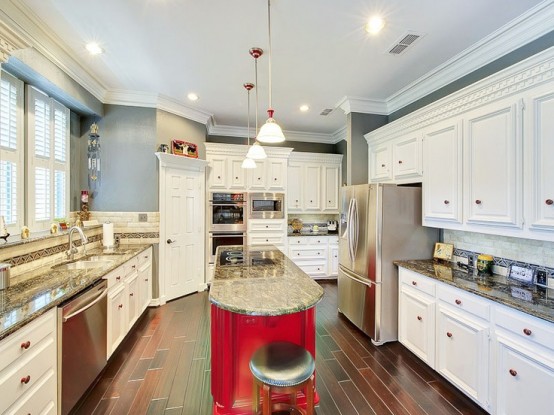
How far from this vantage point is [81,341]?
6.18ft

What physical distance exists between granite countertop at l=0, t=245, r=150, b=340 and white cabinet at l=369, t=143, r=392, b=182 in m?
3.23

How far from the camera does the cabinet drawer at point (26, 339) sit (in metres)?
1.25

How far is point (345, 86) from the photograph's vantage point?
330 centimetres

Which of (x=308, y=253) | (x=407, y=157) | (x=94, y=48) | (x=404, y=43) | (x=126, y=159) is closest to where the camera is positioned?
(x=404, y=43)

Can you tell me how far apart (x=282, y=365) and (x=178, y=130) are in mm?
3701

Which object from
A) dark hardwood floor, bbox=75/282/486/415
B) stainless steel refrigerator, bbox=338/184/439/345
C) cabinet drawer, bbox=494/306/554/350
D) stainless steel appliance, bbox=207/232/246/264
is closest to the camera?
cabinet drawer, bbox=494/306/554/350

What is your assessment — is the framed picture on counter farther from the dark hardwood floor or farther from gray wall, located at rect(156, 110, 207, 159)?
gray wall, located at rect(156, 110, 207, 159)

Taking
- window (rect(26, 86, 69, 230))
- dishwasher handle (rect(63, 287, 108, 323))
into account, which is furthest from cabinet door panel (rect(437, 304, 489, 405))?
window (rect(26, 86, 69, 230))

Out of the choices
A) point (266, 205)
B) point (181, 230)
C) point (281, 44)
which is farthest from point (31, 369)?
point (266, 205)

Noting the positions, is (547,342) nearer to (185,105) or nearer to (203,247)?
(203,247)

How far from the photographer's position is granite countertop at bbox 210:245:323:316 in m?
1.42

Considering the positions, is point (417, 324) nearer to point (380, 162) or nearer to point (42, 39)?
point (380, 162)

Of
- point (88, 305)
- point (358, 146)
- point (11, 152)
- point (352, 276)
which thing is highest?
point (358, 146)

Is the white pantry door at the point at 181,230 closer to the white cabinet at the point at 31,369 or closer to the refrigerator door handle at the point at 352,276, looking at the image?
the white cabinet at the point at 31,369
